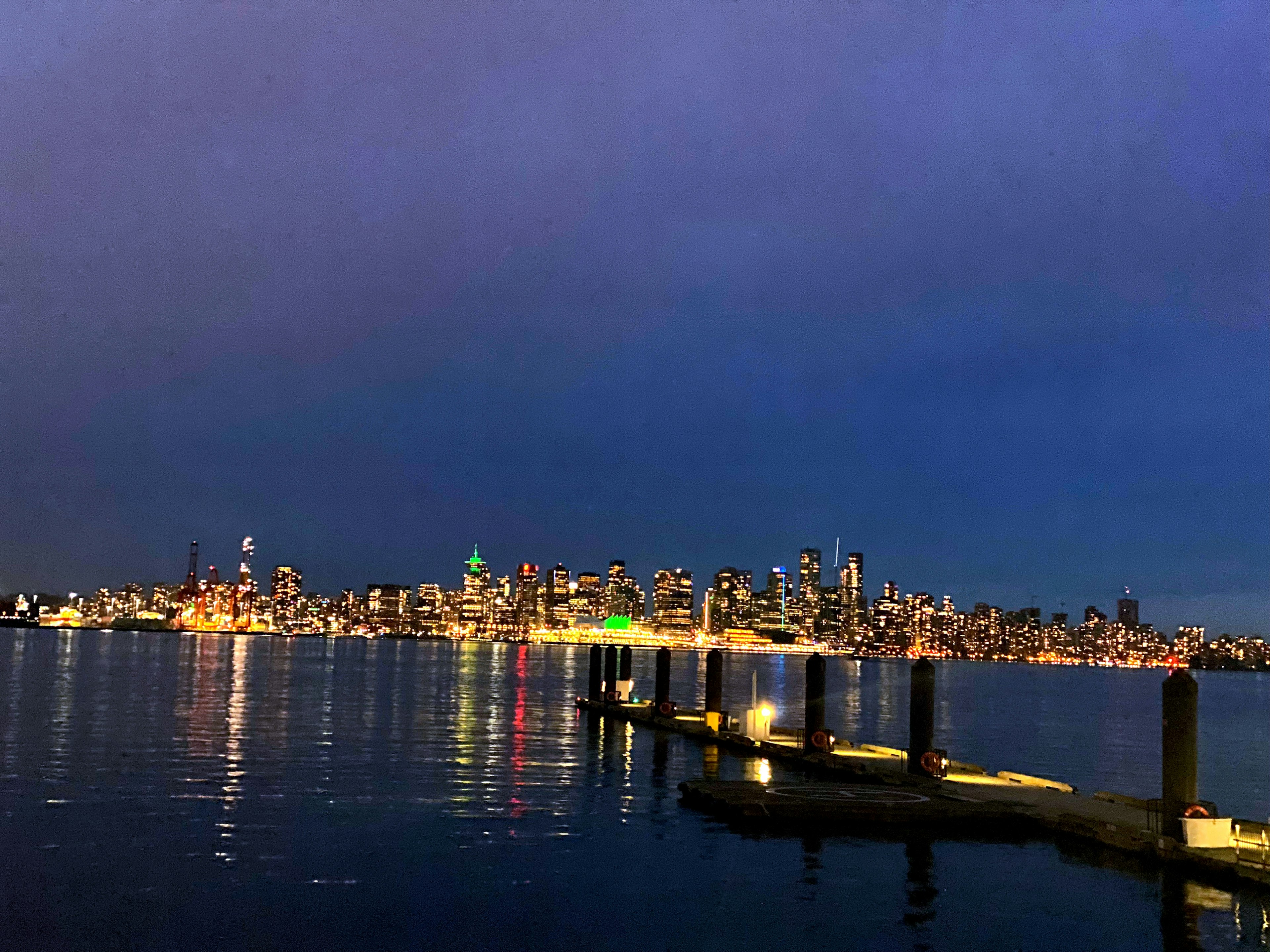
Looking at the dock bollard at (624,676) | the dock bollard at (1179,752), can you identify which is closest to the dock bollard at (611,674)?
the dock bollard at (624,676)

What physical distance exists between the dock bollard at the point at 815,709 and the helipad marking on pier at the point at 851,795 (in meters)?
9.52

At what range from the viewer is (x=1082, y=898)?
78.9ft

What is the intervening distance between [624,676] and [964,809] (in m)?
48.7

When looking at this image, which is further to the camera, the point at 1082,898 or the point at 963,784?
the point at 963,784

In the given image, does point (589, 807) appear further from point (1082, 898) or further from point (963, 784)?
point (1082, 898)

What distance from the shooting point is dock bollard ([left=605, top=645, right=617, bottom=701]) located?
240ft

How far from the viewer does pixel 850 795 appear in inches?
1308

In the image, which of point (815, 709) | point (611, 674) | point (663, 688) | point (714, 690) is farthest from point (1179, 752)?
point (611, 674)

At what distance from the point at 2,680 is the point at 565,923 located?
8594 cm

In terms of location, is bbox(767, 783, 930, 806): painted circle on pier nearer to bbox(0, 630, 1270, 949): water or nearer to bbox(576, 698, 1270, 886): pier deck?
bbox(576, 698, 1270, 886): pier deck

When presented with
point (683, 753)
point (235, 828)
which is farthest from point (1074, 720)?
point (235, 828)

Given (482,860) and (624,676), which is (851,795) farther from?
(624,676)

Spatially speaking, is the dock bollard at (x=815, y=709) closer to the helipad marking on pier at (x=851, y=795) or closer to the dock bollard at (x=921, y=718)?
the dock bollard at (x=921, y=718)

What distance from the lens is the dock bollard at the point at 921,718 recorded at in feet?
124
